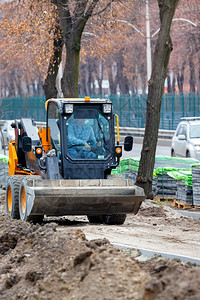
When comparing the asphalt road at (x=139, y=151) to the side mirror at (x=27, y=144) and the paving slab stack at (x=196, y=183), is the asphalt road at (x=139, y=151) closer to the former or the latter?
the paving slab stack at (x=196, y=183)

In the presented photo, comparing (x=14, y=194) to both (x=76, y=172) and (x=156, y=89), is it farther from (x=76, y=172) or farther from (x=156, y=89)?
(x=156, y=89)

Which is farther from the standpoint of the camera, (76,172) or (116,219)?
(116,219)

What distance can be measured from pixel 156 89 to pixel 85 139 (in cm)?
394

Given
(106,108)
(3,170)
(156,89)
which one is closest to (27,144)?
(106,108)

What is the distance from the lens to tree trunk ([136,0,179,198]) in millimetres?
15664

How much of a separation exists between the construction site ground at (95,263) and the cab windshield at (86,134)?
1397mm

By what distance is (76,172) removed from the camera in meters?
12.5

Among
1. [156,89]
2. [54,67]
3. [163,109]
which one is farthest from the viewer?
[163,109]

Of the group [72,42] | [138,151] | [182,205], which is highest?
[72,42]

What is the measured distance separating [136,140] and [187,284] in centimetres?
3539

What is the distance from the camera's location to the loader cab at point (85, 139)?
1252 cm

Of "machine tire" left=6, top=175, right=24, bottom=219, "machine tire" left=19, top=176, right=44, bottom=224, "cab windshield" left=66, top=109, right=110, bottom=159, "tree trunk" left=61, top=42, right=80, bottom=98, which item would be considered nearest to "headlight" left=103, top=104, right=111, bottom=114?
"cab windshield" left=66, top=109, right=110, bottom=159

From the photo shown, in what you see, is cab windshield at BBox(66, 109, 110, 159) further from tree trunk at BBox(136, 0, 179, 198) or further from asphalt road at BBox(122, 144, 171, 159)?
asphalt road at BBox(122, 144, 171, 159)

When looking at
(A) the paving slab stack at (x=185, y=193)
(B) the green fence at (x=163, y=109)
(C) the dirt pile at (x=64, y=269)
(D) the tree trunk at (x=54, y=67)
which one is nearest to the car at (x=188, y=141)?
(D) the tree trunk at (x=54, y=67)
